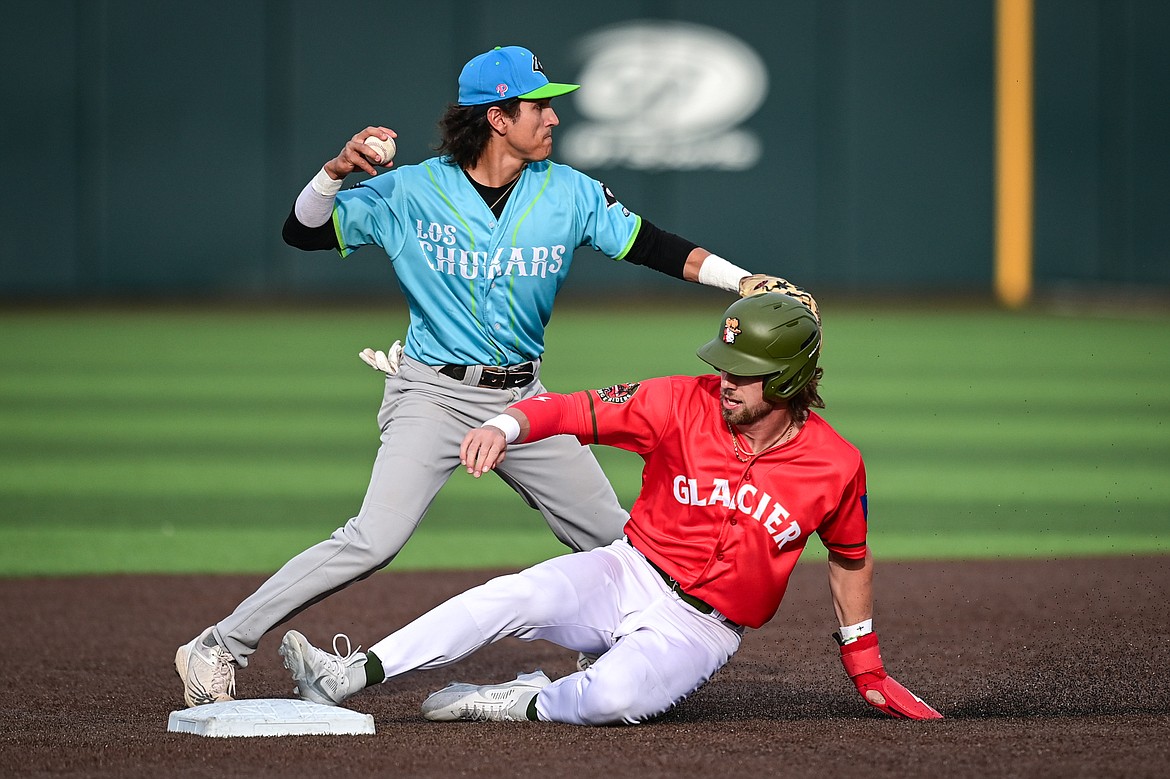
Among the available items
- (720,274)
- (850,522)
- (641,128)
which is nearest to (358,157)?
(720,274)

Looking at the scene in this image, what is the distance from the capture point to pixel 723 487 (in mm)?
4617

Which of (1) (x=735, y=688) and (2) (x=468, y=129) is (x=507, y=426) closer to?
(2) (x=468, y=129)

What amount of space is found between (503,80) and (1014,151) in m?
18.9

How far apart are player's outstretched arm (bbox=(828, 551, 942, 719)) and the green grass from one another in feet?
10.6

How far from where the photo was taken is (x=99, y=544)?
26.4 feet

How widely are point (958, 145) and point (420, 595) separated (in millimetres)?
17472

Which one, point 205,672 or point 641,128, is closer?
point 205,672

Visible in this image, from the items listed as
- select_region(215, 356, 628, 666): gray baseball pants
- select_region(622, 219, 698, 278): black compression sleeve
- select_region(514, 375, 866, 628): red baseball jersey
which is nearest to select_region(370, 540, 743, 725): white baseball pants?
select_region(514, 375, 866, 628): red baseball jersey

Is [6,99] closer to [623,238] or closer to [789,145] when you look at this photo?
[789,145]

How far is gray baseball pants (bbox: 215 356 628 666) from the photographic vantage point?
4781 mm

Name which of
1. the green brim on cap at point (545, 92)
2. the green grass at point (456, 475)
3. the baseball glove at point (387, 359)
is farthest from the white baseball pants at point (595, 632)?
the green grass at point (456, 475)

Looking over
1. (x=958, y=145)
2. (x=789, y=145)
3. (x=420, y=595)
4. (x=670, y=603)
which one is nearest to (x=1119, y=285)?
(x=958, y=145)

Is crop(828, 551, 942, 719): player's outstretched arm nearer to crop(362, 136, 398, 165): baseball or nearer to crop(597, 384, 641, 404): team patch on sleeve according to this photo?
crop(597, 384, 641, 404): team patch on sleeve

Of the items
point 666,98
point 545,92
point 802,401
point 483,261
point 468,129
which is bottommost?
point 802,401
